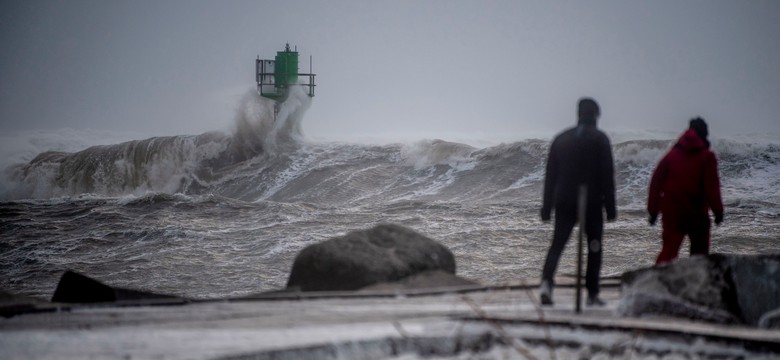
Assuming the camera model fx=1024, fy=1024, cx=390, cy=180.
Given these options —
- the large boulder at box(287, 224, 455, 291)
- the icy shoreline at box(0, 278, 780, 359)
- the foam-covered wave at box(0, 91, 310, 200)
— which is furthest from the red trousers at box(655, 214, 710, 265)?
the foam-covered wave at box(0, 91, 310, 200)

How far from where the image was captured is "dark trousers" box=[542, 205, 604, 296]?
678 centimetres

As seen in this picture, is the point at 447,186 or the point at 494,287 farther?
the point at 447,186

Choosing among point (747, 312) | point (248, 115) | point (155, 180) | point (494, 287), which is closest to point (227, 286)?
point (494, 287)

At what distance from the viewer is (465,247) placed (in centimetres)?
2414

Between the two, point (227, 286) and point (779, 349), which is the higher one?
point (779, 349)

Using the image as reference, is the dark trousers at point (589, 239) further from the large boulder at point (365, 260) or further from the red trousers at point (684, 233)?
the large boulder at point (365, 260)

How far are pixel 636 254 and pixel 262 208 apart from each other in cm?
1457

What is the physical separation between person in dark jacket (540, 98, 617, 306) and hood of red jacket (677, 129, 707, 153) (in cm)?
146

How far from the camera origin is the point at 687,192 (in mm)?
8008

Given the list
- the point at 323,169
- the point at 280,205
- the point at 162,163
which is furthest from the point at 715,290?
the point at 162,163

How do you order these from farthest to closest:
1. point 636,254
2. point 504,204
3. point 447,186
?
point 447,186 → point 504,204 → point 636,254

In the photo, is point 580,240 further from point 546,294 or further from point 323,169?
point 323,169

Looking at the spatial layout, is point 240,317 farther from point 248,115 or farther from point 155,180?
point 248,115

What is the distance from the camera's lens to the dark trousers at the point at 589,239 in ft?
22.2
